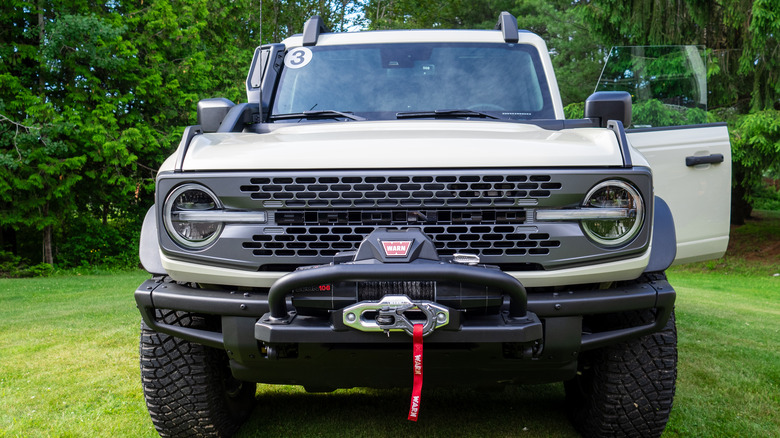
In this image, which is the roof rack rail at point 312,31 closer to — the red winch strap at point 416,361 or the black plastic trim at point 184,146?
the black plastic trim at point 184,146

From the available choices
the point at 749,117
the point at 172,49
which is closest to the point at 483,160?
the point at 749,117

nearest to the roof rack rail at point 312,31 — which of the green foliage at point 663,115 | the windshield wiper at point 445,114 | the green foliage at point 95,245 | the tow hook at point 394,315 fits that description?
the windshield wiper at point 445,114

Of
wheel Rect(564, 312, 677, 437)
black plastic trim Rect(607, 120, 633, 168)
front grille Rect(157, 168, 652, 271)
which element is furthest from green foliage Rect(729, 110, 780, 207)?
front grille Rect(157, 168, 652, 271)

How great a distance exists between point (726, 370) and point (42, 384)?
15.6 feet

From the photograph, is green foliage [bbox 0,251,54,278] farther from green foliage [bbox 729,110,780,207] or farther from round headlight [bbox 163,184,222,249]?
green foliage [bbox 729,110,780,207]

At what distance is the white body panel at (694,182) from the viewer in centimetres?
366

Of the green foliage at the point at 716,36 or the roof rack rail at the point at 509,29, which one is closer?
the roof rack rail at the point at 509,29

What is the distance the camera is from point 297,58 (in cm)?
425

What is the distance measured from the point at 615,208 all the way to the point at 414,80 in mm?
1816

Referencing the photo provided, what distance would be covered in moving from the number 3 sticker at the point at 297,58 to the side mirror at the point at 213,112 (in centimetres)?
57

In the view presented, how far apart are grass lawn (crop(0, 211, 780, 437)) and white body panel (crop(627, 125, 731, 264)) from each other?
1.01 m

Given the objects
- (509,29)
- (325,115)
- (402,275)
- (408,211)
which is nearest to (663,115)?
(509,29)

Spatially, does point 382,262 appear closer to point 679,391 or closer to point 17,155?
point 679,391

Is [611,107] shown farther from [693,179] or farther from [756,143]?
[756,143]
